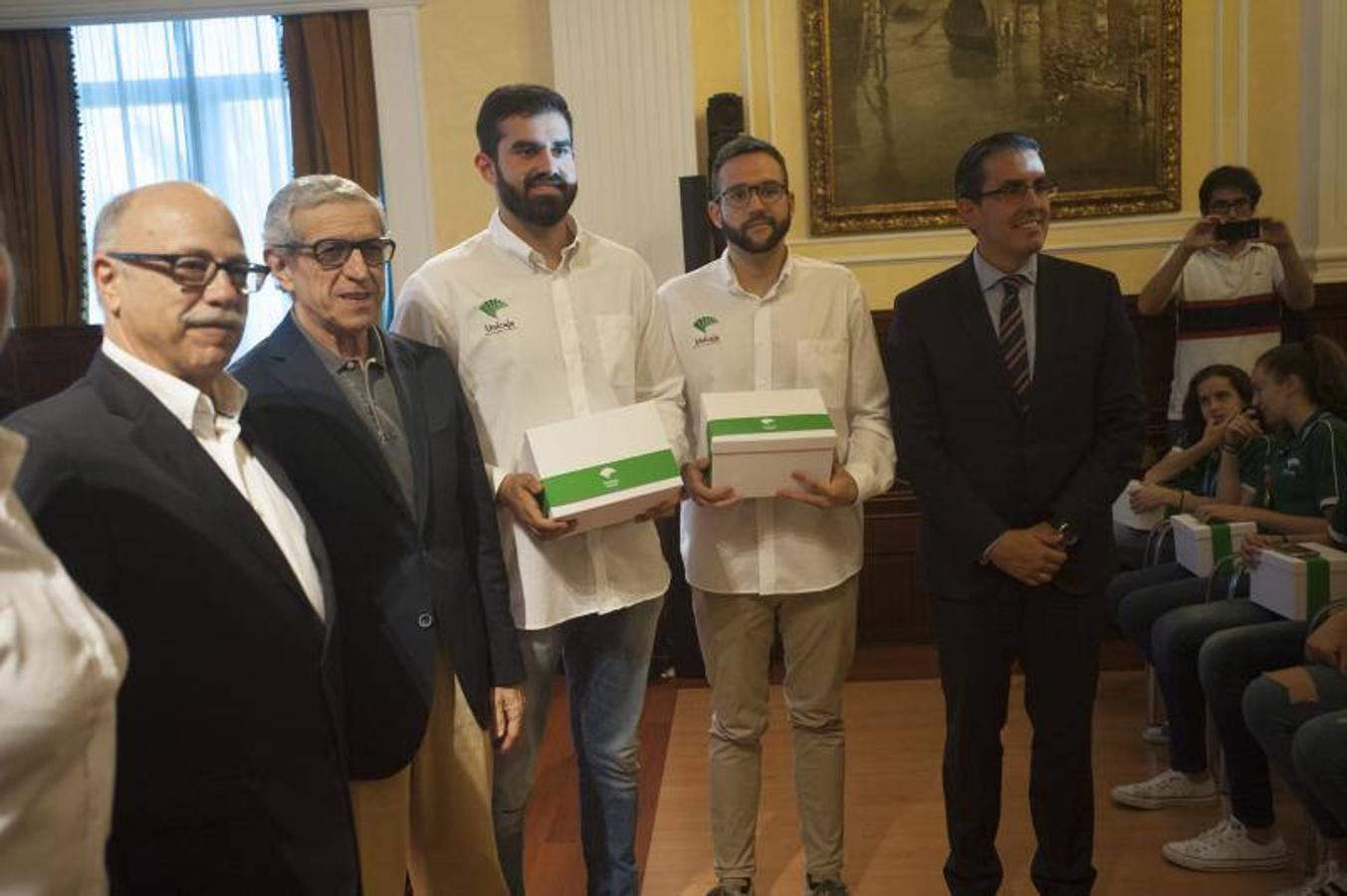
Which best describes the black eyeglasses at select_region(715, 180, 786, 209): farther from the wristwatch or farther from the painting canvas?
the painting canvas

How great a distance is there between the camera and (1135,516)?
401 cm

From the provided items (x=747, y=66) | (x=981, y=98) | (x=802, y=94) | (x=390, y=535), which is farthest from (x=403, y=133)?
(x=390, y=535)

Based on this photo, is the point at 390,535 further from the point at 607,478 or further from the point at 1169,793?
the point at 1169,793

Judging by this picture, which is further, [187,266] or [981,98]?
[981,98]

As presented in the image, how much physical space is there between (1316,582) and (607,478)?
A: 5.58ft

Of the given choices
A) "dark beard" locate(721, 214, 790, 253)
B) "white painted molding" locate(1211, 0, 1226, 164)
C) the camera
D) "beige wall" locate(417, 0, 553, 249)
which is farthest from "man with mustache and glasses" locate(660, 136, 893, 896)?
"white painted molding" locate(1211, 0, 1226, 164)

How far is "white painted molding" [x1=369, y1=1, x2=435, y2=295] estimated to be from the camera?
5.22m

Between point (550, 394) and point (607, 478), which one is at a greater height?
point (550, 394)

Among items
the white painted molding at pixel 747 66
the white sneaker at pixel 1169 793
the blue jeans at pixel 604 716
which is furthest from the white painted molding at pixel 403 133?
the white sneaker at pixel 1169 793

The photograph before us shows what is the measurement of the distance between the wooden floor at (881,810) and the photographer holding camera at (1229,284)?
1.31m

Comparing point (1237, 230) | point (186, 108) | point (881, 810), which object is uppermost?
point (186, 108)

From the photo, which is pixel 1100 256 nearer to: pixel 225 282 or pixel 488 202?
pixel 488 202

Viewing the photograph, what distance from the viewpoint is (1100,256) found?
5.20 meters

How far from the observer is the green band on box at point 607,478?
225 centimetres
